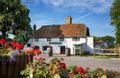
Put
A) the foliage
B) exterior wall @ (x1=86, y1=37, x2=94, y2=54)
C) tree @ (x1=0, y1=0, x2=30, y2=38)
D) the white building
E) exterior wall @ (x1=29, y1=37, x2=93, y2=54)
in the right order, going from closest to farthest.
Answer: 1. the foliage
2. tree @ (x1=0, y1=0, x2=30, y2=38)
3. exterior wall @ (x1=86, y1=37, x2=94, y2=54)
4. exterior wall @ (x1=29, y1=37, x2=93, y2=54)
5. the white building

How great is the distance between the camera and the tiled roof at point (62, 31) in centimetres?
7431

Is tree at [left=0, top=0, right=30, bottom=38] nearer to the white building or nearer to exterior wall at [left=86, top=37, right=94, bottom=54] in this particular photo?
the white building

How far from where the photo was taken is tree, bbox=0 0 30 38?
202 feet

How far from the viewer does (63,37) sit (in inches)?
2963

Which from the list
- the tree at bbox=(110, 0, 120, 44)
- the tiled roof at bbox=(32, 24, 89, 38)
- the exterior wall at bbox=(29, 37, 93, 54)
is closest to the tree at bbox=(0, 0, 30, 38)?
the exterior wall at bbox=(29, 37, 93, 54)

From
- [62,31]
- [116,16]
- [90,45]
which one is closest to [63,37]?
[62,31]

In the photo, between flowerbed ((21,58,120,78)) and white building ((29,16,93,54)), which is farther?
white building ((29,16,93,54))

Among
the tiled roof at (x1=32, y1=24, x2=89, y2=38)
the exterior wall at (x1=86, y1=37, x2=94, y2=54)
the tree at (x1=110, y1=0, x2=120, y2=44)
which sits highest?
the tree at (x1=110, y1=0, x2=120, y2=44)

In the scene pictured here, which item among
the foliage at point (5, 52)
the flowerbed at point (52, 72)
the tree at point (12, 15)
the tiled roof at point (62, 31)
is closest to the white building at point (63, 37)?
the tiled roof at point (62, 31)

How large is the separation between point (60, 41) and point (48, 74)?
6810 cm

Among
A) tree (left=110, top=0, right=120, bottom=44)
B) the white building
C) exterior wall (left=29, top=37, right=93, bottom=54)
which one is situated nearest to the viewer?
tree (left=110, top=0, right=120, bottom=44)

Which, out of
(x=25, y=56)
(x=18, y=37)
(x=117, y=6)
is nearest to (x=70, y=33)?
(x=18, y=37)

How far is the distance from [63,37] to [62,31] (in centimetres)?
286

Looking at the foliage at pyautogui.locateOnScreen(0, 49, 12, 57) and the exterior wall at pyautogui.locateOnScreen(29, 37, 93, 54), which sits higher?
the foliage at pyautogui.locateOnScreen(0, 49, 12, 57)
